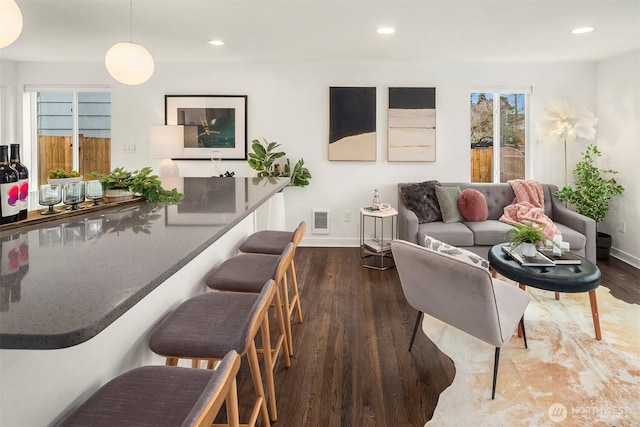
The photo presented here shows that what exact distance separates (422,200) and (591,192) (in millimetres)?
1904

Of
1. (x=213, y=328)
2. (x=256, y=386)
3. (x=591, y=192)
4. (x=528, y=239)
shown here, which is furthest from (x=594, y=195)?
(x=213, y=328)

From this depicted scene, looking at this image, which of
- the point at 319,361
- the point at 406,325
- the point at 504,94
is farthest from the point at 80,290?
the point at 504,94

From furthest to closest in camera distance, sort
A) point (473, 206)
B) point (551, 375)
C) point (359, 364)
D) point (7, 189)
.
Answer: point (473, 206)
point (359, 364)
point (551, 375)
point (7, 189)

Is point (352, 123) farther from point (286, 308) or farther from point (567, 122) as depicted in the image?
point (286, 308)

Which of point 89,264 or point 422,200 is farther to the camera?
point 422,200

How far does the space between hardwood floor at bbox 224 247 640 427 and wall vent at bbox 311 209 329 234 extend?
1482mm

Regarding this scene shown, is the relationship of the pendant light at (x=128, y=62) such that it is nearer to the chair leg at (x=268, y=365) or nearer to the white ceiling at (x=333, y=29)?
the white ceiling at (x=333, y=29)

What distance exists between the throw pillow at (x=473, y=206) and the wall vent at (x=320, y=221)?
1.67 metres

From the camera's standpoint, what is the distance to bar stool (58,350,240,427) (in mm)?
847

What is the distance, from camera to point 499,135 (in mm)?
5098

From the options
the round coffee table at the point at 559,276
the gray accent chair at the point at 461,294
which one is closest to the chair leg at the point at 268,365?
the gray accent chair at the point at 461,294

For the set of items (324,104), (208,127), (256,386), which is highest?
(324,104)

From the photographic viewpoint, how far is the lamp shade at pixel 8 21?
153 cm

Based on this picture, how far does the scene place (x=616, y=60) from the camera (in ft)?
14.7
